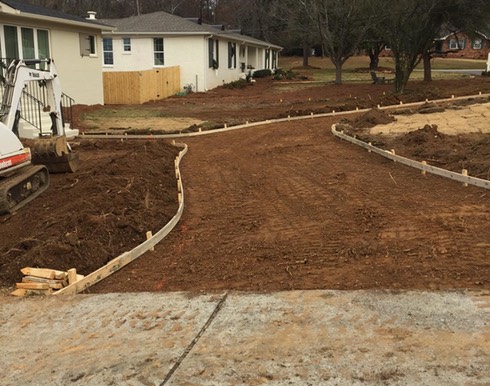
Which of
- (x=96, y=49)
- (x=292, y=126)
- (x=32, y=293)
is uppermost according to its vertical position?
(x=96, y=49)

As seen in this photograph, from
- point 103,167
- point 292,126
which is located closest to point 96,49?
point 292,126

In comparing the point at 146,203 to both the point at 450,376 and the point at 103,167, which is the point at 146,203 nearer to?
the point at 103,167

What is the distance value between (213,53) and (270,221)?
99.8 feet

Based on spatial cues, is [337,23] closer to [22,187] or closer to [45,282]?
[22,187]

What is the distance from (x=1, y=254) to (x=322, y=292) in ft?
14.2

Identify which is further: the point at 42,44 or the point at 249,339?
the point at 42,44

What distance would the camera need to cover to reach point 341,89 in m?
31.9

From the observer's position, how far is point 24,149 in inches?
372

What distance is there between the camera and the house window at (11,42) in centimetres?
1959

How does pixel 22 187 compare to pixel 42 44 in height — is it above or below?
below

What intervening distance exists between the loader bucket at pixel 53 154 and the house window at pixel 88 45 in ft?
48.8

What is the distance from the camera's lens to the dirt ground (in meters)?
6.23

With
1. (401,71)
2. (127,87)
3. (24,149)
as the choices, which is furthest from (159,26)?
(24,149)

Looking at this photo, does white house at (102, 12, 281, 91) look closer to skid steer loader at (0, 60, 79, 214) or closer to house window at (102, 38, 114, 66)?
house window at (102, 38, 114, 66)
